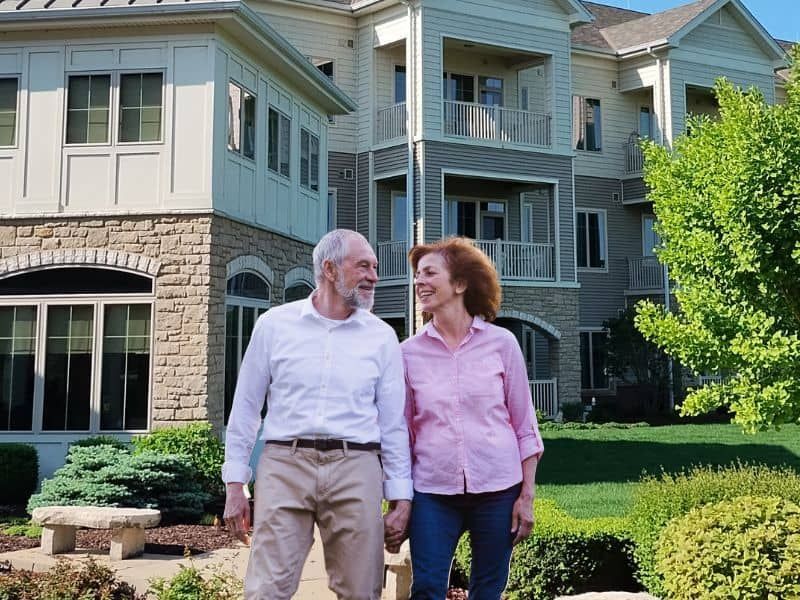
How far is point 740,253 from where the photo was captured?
282 inches

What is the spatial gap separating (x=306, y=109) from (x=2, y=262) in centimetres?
618

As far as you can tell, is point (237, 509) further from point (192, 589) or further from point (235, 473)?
point (192, 589)

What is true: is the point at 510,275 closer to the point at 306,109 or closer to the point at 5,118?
the point at 306,109

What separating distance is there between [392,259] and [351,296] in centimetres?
1784

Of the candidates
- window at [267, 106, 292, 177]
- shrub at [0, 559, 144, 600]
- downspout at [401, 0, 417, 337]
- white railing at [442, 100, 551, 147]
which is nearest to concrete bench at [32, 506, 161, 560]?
shrub at [0, 559, 144, 600]

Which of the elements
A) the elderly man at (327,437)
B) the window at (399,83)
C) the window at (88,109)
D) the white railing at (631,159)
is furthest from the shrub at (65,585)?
the white railing at (631,159)

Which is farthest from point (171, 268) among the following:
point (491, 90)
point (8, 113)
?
point (491, 90)

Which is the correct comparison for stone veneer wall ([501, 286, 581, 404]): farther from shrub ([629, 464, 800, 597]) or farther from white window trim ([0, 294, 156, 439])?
shrub ([629, 464, 800, 597])

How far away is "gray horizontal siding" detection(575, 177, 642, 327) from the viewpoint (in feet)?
83.1

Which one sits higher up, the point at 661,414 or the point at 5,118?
the point at 5,118

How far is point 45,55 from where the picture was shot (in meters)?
12.6

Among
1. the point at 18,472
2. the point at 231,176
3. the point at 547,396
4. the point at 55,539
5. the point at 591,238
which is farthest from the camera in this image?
the point at 591,238

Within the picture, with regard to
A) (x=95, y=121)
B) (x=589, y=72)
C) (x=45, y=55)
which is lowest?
(x=95, y=121)

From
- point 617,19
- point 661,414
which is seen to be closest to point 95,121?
point 661,414
